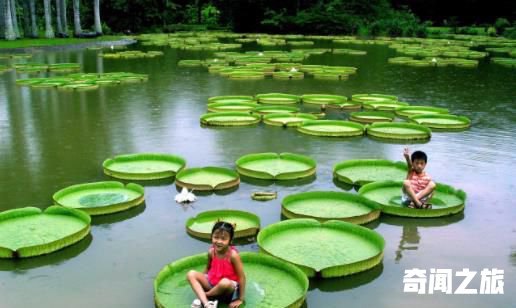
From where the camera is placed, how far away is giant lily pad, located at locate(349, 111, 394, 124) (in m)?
10.6

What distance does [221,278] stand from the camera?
4.08 metres

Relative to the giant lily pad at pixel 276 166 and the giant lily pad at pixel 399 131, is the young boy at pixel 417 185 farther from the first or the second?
the giant lily pad at pixel 399 131

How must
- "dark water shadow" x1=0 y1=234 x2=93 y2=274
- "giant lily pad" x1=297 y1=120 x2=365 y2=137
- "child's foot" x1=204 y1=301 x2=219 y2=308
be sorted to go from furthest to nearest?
"giant lily pad" x1=297 y1=120 x2=365 y2=137 < "dark water shadow" x1=0 y1=234 x2=93 y2=274 < "child's foot" x1=204 y1=301 x2=219 y2=308

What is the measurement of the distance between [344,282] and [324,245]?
1.85 ft

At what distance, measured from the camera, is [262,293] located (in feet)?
14.1

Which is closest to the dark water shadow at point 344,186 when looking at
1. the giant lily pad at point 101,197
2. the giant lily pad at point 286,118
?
the giant lily pad at point 101,197

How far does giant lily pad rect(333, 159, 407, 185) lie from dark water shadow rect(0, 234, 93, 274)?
11.2 feet

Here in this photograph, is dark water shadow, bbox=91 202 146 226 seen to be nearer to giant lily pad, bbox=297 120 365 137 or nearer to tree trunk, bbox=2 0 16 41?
giant lily pad, bbox=297 120 365 137

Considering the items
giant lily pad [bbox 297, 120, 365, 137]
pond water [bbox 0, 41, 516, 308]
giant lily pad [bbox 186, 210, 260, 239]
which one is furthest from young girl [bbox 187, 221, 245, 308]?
giant lily pad [bbox 297, 120, 365, 137]

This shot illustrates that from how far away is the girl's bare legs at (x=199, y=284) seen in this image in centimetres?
396

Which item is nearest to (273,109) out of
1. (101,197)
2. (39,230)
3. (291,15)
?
(101,197)

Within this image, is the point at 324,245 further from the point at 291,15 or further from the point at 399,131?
the point at 291,15

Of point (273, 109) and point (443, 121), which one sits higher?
point (273, 109)

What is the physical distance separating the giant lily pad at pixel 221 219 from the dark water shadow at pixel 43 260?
3.52 ft
